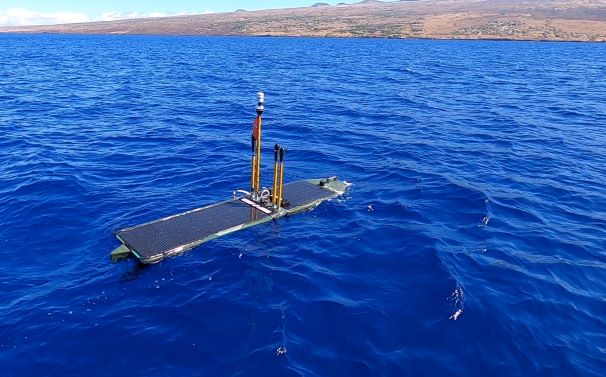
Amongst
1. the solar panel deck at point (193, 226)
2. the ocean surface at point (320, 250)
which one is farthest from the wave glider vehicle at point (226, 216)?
the ocean surface at point (320, 250)

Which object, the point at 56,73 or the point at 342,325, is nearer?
the point at 342,325

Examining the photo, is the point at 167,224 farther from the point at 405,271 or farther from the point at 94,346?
the point at 405,271

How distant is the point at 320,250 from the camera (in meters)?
15.7

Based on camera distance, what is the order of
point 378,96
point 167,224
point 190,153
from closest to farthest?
point 167,224 → point 190,153 → point 378,96

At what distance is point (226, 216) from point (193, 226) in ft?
4.52

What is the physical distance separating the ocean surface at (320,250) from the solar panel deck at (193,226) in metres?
0.49

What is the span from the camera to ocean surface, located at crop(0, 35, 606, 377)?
1091cm

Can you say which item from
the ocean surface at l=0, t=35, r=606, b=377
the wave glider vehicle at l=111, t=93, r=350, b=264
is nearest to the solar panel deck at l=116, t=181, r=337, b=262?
the wave glider vehicle at l=111, t=93, r=350, b=264

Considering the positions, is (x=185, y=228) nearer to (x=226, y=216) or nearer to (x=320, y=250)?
(x=226, y=216)

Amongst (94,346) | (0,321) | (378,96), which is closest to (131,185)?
(0,321)

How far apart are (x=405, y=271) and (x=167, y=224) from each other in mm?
8762

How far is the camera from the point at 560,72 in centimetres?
6162

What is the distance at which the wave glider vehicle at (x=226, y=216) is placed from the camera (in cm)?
1502

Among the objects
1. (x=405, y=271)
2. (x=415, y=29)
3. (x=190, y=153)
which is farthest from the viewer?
(x=415, y=29)
